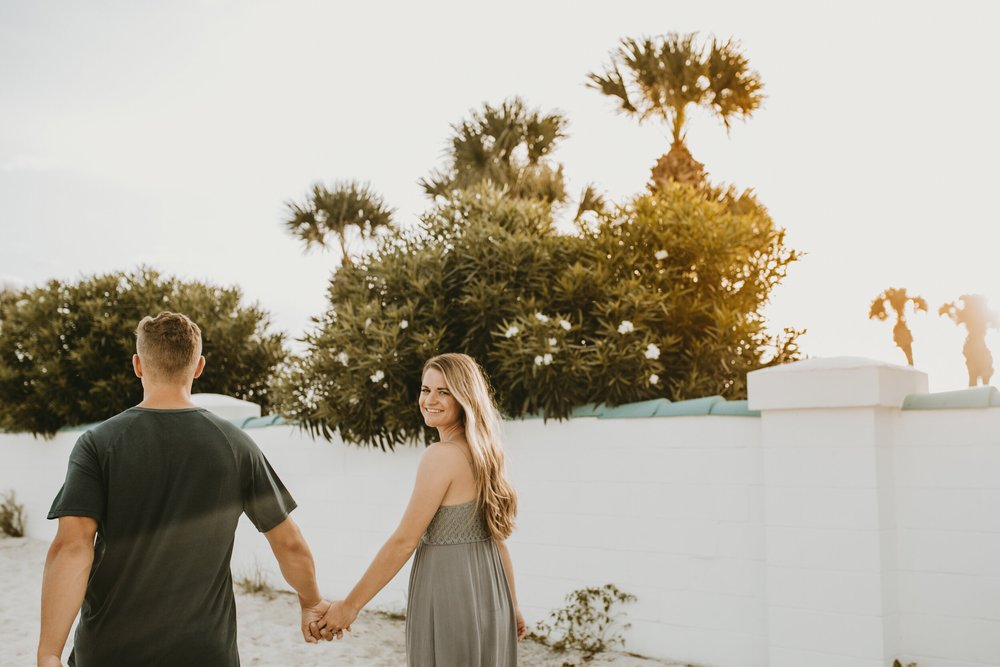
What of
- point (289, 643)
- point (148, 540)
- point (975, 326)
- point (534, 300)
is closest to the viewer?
point (148, 540)

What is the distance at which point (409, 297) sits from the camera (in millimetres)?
7355

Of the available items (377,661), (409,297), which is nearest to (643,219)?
(409,297)

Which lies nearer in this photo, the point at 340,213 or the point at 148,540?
the point at 148,540

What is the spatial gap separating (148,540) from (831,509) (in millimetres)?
3763

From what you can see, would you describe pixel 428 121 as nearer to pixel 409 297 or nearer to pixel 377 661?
pixel 409 297

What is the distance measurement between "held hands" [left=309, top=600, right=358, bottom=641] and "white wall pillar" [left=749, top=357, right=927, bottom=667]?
109 inches

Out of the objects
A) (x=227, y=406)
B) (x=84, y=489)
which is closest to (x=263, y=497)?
(x=84, y=489)

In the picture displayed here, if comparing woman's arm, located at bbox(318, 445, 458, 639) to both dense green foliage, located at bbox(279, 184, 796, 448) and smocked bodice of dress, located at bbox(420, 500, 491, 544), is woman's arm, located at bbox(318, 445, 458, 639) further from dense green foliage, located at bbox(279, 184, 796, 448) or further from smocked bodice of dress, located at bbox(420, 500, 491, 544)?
dense green foliage, located at bbox(279, 184, 796, 448)

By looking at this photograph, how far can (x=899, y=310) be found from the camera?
3303cm

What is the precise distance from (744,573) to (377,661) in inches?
102

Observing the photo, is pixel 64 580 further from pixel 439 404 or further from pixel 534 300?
pixel 534 300

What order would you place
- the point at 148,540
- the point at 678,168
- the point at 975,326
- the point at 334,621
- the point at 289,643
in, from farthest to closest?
the point at 975,326
the point at 678,168
the point at 289,643
the point at 334,621
the point at 148,540

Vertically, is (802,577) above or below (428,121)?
below

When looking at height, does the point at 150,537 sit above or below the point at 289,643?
above
